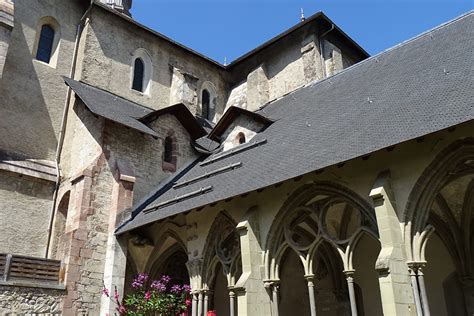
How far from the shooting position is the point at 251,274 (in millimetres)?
9484

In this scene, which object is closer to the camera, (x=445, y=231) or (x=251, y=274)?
(x=251, y=274)

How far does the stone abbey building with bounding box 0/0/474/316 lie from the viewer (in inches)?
324

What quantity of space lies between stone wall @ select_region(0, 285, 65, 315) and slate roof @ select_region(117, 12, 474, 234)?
2191 millimetres

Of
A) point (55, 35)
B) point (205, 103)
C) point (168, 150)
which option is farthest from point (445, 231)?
point (55, 35)

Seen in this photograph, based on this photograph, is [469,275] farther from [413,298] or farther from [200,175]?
[200,175]

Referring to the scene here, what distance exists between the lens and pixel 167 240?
1290 centimetres

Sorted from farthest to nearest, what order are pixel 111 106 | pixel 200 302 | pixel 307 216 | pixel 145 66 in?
pixel 145 66 → pixel 111 106 → pixel 200 302 → pixel 307 216

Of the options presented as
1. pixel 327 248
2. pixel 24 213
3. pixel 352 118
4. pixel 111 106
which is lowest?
pixel 327 248

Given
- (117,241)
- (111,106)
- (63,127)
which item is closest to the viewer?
(117,241)

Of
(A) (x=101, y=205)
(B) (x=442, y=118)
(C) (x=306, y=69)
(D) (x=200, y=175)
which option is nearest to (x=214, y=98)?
(C) (x=306, y=69)

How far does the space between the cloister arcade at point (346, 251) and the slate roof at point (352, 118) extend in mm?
732

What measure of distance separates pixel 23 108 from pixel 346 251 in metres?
10.4

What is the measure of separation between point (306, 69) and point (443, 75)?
827 cm

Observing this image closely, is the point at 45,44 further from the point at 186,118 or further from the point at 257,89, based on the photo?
the point at 257,89
